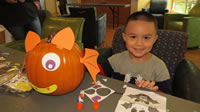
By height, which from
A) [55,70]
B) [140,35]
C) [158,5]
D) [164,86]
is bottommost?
[164,86]

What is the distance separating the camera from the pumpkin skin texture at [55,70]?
0.62m

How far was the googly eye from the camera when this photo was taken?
1.94 feet

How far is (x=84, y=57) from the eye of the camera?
69 cm

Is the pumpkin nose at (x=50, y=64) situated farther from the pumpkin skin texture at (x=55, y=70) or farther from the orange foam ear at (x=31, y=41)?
the orange foam ear at (x=31, y=41)

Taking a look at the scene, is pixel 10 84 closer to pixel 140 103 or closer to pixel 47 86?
pixel 47 86

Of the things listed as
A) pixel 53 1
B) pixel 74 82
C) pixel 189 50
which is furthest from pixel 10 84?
pixel 53 1

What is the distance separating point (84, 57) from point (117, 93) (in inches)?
8.7

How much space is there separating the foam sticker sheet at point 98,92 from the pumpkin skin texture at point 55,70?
0.28 ft

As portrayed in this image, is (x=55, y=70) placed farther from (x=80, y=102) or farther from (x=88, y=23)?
(x=88, y=23)

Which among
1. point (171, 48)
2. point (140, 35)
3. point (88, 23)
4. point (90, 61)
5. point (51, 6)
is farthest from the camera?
point (51, 6)

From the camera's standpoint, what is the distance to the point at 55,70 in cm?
62

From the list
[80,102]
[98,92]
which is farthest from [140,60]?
[80,102]

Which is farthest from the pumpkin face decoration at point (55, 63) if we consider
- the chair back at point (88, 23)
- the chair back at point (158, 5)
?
the chair back at point (158, 5)

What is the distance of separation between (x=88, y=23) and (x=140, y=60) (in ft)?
7.75
